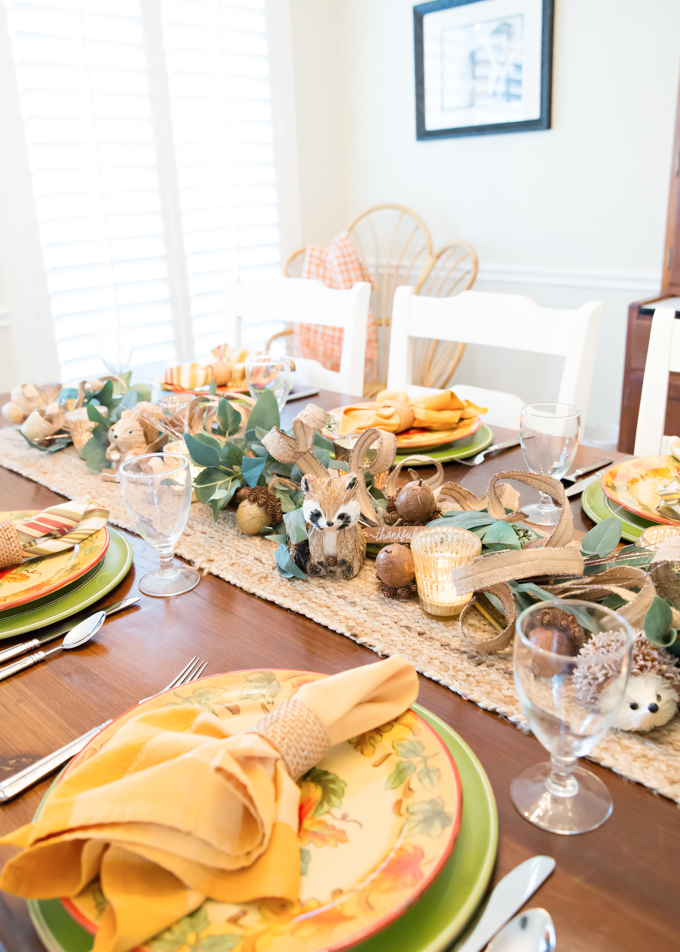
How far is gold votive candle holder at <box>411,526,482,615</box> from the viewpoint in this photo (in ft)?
2.32

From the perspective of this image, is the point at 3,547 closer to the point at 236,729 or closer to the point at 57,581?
the point at 57,581

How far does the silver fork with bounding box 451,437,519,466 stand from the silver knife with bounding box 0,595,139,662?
1.78 ft

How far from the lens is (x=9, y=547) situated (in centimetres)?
84

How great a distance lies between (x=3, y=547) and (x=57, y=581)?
84mm

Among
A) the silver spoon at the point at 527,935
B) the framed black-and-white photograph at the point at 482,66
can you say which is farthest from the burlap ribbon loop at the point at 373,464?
the framed black-and-white photograph at the point at 482,66

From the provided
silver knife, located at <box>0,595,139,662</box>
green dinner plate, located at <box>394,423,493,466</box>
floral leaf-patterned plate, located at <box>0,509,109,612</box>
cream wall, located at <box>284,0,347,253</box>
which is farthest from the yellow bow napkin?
cream wall, located at <box>284,0,347,253</box>

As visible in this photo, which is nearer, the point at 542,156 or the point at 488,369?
the point at 542,156

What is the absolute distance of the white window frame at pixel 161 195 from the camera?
8.77ft

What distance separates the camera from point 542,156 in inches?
113

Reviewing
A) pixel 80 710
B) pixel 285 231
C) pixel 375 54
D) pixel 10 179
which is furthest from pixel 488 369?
pixel 80 710

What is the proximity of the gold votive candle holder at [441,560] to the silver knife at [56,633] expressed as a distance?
313mm

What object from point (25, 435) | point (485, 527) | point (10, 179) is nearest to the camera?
point (485, 527)

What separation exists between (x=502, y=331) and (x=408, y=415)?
497 mm

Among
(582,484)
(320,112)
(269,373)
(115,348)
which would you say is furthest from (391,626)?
(320,112)
